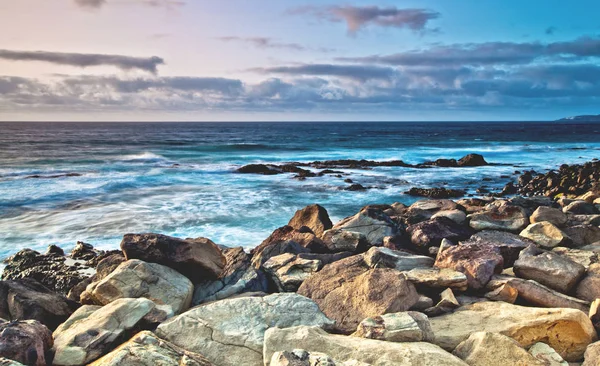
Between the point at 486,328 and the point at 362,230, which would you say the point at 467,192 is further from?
the point at 486,328

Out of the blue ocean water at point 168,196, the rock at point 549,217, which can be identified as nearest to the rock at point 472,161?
the blue ocean water at point 168,196

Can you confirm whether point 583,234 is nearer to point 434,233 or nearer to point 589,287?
point 434,233

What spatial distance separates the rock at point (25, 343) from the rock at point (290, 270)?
2.85 meters

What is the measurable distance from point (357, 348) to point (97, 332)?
2.29m

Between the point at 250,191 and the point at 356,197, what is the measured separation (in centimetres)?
512

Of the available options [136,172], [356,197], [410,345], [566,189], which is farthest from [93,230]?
[566,189]

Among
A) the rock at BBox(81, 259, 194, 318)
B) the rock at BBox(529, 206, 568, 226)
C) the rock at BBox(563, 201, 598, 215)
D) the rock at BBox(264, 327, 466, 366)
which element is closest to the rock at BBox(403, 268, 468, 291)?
the rock at BBox(264, 327, 466, 366)

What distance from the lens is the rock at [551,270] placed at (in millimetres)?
5398

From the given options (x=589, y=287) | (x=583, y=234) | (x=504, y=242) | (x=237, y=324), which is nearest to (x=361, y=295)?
(x=237, y=324)

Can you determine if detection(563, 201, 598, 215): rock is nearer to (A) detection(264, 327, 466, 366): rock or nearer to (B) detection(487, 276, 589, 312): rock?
(B) detection(487, 276, 589, 312): rock

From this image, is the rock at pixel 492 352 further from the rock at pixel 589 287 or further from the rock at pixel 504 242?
the rock at pixel 504 242

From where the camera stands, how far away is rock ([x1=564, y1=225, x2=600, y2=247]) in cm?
754

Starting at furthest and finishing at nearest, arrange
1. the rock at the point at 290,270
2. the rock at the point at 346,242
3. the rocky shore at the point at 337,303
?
the rock at the point at 346,242, the rock at the point at 290,270, the rocky shore at the point at 337,303

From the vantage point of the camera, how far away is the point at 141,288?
5.30 m
